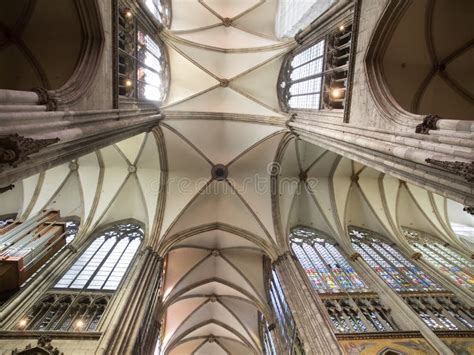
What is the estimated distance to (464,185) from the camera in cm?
441

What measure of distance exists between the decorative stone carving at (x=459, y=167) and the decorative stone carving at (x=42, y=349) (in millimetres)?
8720

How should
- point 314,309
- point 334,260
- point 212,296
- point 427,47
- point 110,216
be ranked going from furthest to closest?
point 212,296 < point 110,216 < point 334,260 < point 314,309 < point 427,47

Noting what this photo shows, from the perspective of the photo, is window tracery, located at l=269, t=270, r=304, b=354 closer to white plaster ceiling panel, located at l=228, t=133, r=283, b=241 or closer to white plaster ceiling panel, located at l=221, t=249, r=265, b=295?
white plaster ceiling panel, located at l=221, t=249, r=265, b=295

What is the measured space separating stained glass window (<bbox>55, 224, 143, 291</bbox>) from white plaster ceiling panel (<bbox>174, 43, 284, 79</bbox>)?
884cm

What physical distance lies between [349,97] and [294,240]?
27.8 ft

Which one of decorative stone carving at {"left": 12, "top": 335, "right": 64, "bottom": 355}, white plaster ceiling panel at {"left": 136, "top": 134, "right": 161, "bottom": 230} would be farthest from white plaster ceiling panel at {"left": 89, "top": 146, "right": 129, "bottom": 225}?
decorative stone carving at {"left": 12, "top": 335, "right": 64, "bottom": 355}

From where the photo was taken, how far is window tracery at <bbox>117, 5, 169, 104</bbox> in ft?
32.9

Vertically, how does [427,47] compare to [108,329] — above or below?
above

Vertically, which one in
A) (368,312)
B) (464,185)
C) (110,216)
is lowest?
(368,312)

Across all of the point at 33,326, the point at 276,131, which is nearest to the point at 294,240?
the point at 276,131

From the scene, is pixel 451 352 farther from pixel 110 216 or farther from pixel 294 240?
pixel 110 216

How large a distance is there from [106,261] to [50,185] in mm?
5233

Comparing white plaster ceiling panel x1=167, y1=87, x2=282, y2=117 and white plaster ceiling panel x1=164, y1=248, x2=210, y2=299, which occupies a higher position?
white plaster ceiling panel x1=167, y1=87, x2=282, y2=117

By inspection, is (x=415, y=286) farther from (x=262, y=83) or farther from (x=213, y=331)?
(x=213, y=331)
